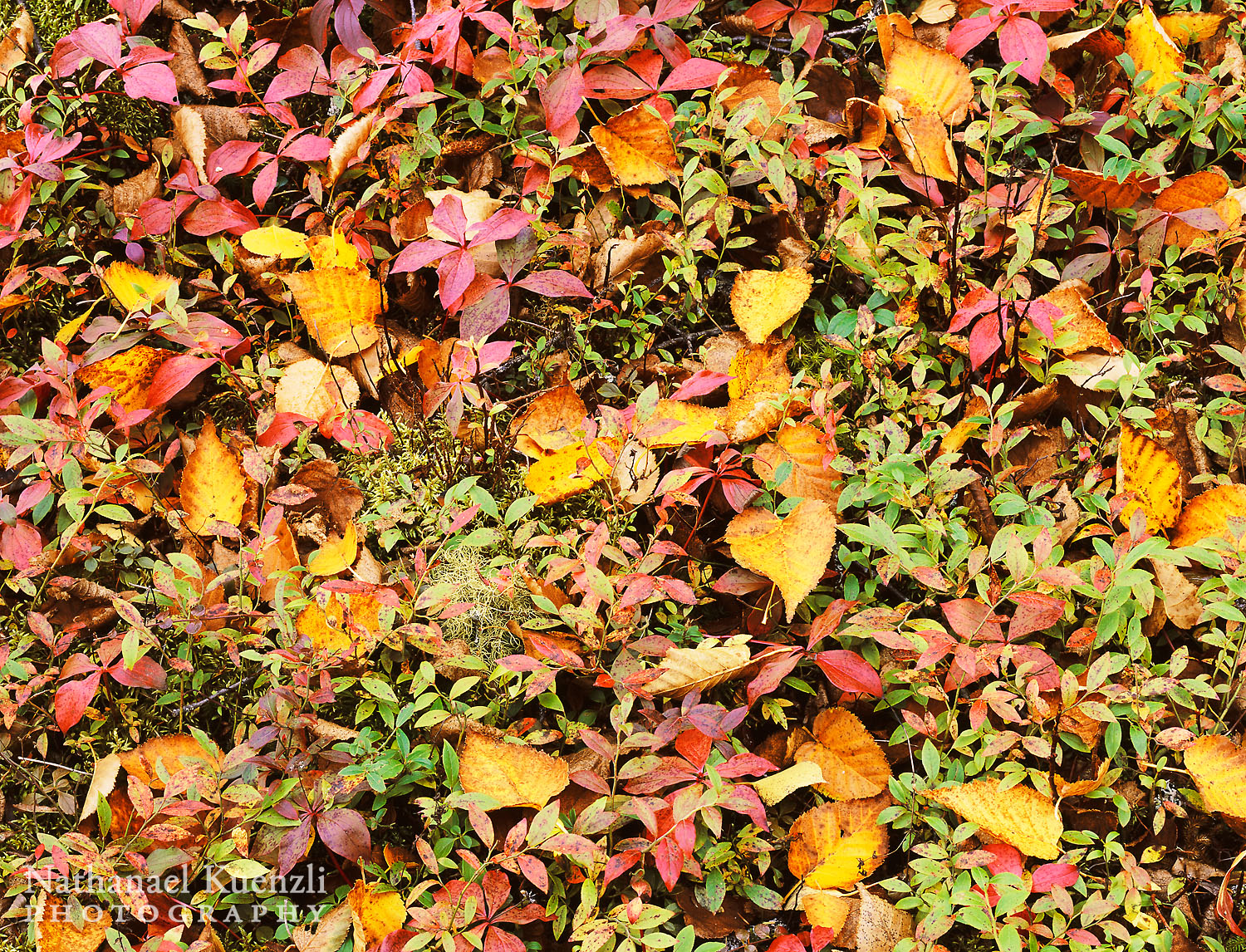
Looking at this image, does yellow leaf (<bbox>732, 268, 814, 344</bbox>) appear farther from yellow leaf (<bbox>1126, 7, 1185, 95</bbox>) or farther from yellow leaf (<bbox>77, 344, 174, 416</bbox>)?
yellow leaf (<bbox>77, 344, 174, 416</bbox>)

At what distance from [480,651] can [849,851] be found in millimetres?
825

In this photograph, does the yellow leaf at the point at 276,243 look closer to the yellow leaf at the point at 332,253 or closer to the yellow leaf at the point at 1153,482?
the yellow leaf at the point at 332,253

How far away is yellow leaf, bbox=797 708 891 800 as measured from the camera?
1.74 metres

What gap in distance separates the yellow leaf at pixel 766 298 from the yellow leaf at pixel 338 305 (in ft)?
2.84

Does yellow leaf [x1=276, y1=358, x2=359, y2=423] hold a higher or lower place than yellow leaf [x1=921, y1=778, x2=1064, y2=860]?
higher

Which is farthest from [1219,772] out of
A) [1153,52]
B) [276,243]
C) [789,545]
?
[276,243]

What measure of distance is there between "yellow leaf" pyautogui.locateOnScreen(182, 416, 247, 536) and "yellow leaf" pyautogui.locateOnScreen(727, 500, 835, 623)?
1.09 metres

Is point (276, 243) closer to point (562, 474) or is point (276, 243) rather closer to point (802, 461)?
point (562, 474)

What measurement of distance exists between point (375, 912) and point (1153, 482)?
183cm

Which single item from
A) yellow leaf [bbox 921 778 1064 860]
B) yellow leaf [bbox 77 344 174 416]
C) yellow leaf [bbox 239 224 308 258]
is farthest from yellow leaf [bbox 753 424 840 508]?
yellow leaf [bbox 77 344 174 416]

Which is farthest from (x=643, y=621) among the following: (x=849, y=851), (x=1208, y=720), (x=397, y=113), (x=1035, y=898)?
(x=397, y=113)

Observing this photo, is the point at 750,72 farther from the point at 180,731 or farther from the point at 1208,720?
the point at 180,731

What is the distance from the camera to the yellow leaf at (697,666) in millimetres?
1718

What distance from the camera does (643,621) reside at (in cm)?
186
